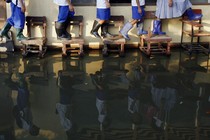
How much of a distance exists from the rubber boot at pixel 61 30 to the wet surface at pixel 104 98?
0.40 meters

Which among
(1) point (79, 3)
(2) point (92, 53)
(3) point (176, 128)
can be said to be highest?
(1) point (79, 3)

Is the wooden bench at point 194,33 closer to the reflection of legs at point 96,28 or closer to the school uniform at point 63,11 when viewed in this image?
the reflection of legs at point 96,28

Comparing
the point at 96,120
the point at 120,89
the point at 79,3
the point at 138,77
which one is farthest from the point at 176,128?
the point at 79,3

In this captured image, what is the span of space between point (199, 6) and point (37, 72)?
Result: 3.82m

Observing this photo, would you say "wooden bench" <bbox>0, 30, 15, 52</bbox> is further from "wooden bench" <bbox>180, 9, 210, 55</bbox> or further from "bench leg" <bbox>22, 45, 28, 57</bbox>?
"wooden bench" <bbox>180, 9, 210, 55</bbox>

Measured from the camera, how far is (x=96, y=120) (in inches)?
Result: 178

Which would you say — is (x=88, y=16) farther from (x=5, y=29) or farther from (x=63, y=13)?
(x=5, y=29)

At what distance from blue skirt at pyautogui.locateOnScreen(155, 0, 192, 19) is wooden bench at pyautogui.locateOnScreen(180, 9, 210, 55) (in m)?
0.24

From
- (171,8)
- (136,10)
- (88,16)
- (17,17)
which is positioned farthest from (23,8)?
(171,8)

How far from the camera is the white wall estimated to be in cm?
752

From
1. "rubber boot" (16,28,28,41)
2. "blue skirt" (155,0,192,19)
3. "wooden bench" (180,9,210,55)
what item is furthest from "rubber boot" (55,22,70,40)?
"wooden bench" (180,9,210,55)

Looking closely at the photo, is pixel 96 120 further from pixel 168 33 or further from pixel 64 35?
pixel 168 33

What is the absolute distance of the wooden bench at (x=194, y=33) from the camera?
7.49m

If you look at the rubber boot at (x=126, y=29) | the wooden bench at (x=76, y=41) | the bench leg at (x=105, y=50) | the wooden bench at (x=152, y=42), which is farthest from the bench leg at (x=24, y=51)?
the wooden bench at (x=152, y=42)
